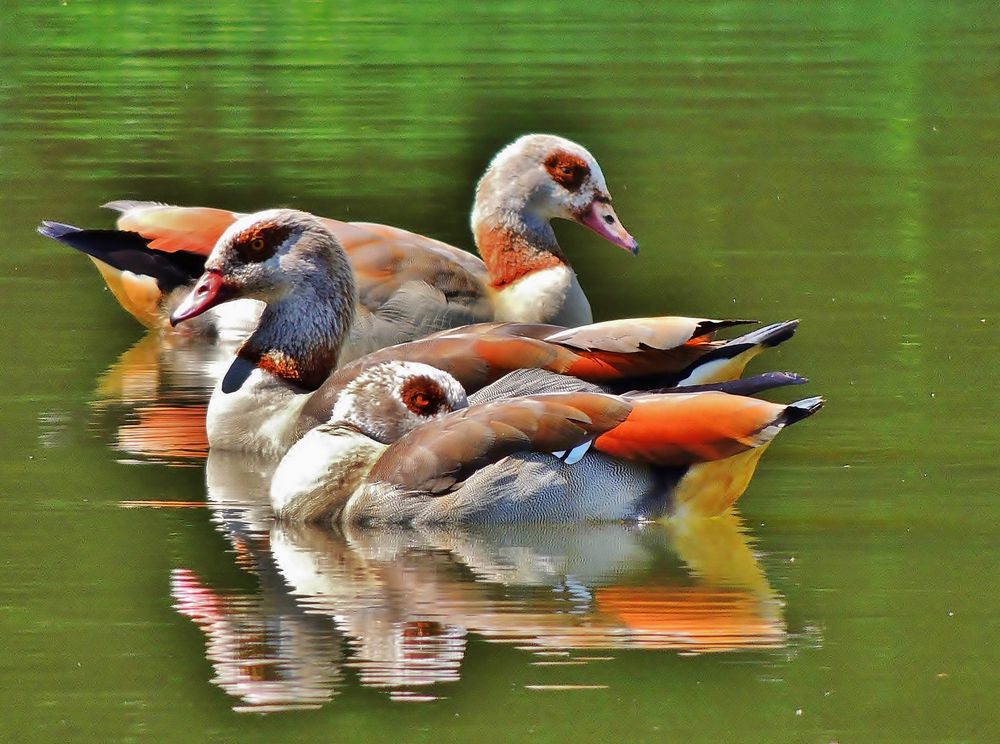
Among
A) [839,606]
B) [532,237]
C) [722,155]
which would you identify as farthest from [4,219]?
[839,606]

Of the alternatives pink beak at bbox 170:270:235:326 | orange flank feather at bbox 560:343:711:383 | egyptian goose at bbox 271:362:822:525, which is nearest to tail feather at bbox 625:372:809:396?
egyptian goose at bbox 271:362:822:525

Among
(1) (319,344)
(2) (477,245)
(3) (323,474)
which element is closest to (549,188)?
(2) (477,245)

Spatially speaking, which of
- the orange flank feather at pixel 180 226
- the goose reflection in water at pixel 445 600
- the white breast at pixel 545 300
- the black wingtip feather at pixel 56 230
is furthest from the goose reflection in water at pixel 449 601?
the black wingtip feather at pixel 56 230

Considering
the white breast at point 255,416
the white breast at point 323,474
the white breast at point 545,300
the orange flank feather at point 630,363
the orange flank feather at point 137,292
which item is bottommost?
the orange flank feather at point 137,292

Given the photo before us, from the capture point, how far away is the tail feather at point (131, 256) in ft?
43.0

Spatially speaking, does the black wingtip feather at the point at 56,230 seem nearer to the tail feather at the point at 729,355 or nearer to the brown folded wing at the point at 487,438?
the tail feather at the point at 729,355

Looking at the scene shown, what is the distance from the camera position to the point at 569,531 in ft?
27.5

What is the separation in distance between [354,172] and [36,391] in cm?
729

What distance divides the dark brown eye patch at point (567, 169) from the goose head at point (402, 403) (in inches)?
161

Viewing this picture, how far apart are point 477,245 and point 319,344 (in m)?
2.68

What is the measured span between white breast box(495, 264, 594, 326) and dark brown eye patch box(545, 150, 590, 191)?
1.65 ft

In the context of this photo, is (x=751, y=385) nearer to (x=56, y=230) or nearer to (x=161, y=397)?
(x=161, y=397)

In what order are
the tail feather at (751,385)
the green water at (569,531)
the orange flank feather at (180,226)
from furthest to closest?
1. the orange flank feather at (180,226)
2. the tail feather at (751,385)
3. the green water at (569,531)

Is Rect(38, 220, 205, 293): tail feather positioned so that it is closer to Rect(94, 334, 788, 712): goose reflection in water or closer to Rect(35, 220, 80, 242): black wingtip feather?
Rect(35, 220, 80, 242): black wingtip feather
